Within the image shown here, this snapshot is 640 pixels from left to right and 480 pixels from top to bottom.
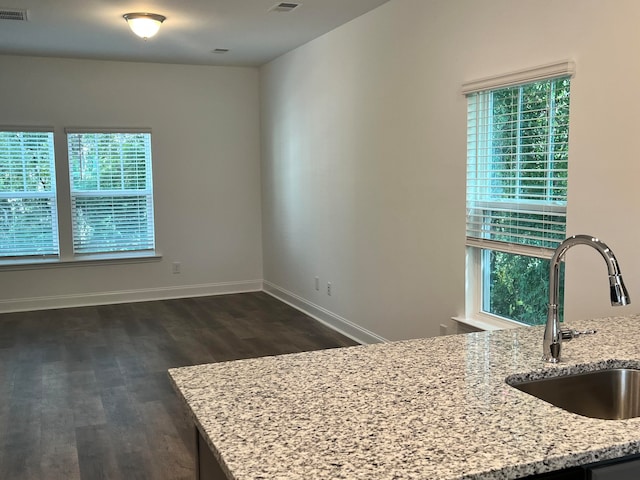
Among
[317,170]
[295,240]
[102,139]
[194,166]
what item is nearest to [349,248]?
[317,170]

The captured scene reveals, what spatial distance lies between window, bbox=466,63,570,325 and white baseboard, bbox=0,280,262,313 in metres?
4.12

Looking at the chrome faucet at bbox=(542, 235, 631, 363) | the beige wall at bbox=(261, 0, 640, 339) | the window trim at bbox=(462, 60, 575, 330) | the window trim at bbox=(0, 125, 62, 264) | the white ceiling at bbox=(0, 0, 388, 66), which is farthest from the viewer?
the window trim at bbox=(0, 125, 62, 264)

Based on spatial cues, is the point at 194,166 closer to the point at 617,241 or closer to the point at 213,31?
the point at 213,31

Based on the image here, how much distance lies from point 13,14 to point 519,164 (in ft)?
12.5

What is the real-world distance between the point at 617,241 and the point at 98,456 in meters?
2.68

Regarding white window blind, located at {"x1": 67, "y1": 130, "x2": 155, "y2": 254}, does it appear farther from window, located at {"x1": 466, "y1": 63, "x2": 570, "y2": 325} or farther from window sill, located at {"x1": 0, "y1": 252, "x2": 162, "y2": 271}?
window, located at {"x1": 466, "y1": 63, "x2": 570, "y2": 325}

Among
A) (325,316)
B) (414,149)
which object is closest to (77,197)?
(325,316)

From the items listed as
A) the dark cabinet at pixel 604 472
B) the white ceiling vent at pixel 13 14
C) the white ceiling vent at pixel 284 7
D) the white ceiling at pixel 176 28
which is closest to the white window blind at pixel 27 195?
the white ceiling at pixel 176 28

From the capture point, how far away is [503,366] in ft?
5.61

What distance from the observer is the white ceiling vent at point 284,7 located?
177 inches

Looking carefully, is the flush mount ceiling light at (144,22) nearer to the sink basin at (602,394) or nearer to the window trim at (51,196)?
the window trim at (51,196)

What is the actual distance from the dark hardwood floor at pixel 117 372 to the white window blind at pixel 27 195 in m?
0.76

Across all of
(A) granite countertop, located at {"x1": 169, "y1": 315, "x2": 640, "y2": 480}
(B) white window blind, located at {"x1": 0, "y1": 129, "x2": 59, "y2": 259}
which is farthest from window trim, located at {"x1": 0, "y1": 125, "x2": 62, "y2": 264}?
(A) granite countertop, located at {"x1": 169, "y1": 315, "x2": 640, "y2": 480}

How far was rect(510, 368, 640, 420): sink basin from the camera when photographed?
1.75 meters
